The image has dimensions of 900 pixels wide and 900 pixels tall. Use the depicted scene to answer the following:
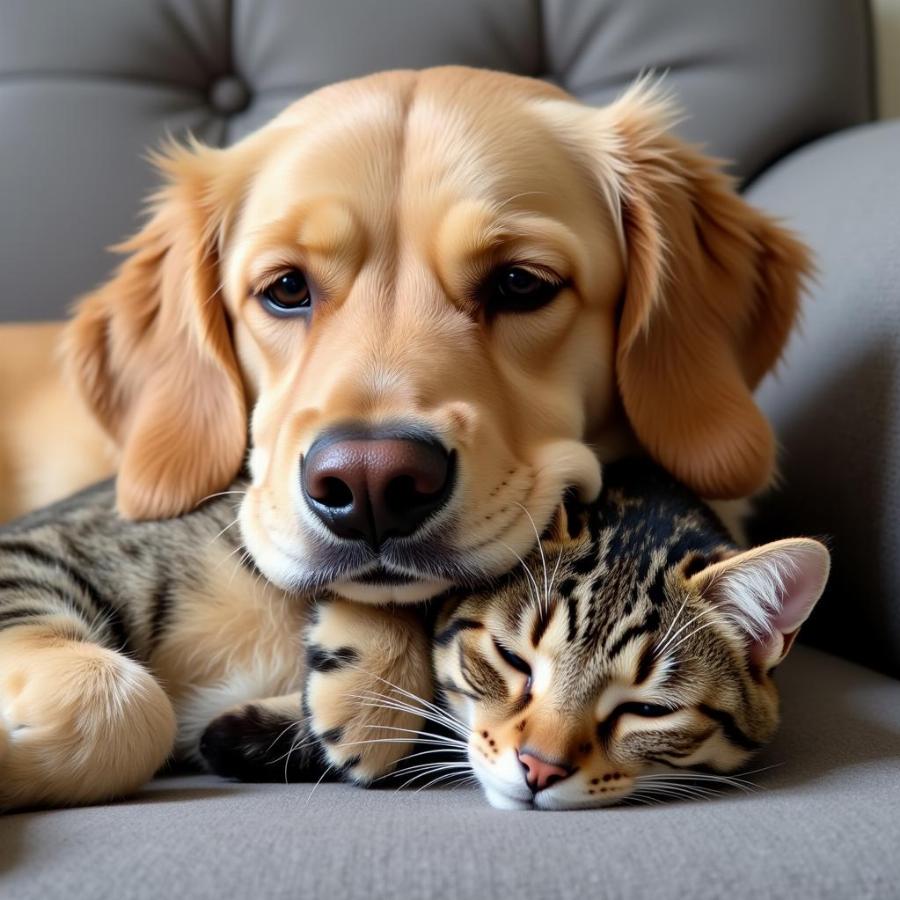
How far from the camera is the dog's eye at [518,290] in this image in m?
1.13

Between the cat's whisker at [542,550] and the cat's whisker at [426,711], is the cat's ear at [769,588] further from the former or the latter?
the cat's whisker at [426,711]

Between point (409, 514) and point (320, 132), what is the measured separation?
1.78ft

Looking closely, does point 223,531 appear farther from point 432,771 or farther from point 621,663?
point 621,663

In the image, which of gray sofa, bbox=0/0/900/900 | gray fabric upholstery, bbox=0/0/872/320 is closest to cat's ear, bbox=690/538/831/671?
gray sofa, bbox=0/0/900/900

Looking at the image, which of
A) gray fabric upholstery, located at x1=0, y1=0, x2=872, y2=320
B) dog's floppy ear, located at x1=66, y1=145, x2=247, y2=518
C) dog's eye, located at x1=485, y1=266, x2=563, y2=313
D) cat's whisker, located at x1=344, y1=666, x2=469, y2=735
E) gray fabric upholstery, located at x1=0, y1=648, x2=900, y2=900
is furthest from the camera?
gray fabric upholstery, located at x1=0, y1=0, x2=872, y2=320

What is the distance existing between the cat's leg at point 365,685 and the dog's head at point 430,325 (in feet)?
0.16

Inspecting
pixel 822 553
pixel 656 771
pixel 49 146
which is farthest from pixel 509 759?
pixel 49 146

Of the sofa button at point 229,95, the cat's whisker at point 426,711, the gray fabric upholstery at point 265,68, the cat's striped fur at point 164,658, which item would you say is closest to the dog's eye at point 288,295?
the cat's striped fur at point 164,658

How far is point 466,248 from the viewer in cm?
109

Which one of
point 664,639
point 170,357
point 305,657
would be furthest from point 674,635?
point 170,357

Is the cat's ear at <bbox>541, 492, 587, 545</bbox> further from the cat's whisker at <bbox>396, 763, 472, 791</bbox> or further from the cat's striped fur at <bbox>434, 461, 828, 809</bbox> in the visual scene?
the cat's whisker at <bbox>396, 763, 472, 791</bbox>

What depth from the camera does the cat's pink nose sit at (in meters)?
0.87

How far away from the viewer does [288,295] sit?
1.19 m

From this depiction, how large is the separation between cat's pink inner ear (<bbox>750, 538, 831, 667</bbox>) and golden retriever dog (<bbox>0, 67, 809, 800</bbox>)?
0.24 metres
